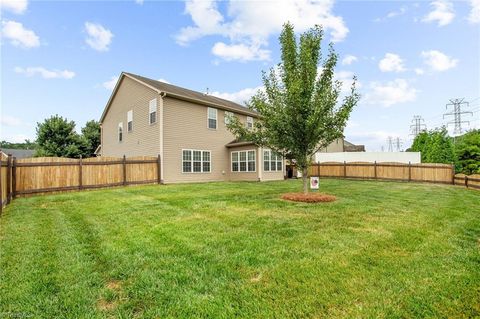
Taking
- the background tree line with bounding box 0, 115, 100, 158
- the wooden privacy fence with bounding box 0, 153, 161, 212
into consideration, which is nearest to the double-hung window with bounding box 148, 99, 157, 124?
the wooden privacy fence with bounding box 0, 153, 161, 212

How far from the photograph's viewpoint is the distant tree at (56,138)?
83.6 ft

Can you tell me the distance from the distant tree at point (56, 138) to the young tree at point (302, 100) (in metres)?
24.9

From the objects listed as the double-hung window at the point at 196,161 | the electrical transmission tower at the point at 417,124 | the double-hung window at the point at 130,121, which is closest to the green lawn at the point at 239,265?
the double-hung window at the point at 196,161

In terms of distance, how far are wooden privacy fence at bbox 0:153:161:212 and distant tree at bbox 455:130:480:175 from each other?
69.4ft

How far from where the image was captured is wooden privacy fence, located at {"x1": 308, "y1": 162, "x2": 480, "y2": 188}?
667 inches

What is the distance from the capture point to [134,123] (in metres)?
18.0

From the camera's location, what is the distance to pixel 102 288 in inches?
117

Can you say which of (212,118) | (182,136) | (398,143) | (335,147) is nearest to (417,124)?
(398,143)

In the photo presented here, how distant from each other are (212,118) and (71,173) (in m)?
9.24

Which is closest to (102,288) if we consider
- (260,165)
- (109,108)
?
(260,165)

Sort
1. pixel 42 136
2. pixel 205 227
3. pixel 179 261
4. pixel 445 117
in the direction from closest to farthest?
1. pixel 179 261
2. pixel 205 227
3. pixel 42 136
4. pixel 445 117

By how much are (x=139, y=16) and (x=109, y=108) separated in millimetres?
9598

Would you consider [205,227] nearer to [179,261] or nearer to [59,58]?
[179,261]

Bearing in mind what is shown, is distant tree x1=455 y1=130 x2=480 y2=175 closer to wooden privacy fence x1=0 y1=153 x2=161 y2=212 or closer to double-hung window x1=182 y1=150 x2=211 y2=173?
double-hung window x1=182 y1=150 x2=211 y2=173
